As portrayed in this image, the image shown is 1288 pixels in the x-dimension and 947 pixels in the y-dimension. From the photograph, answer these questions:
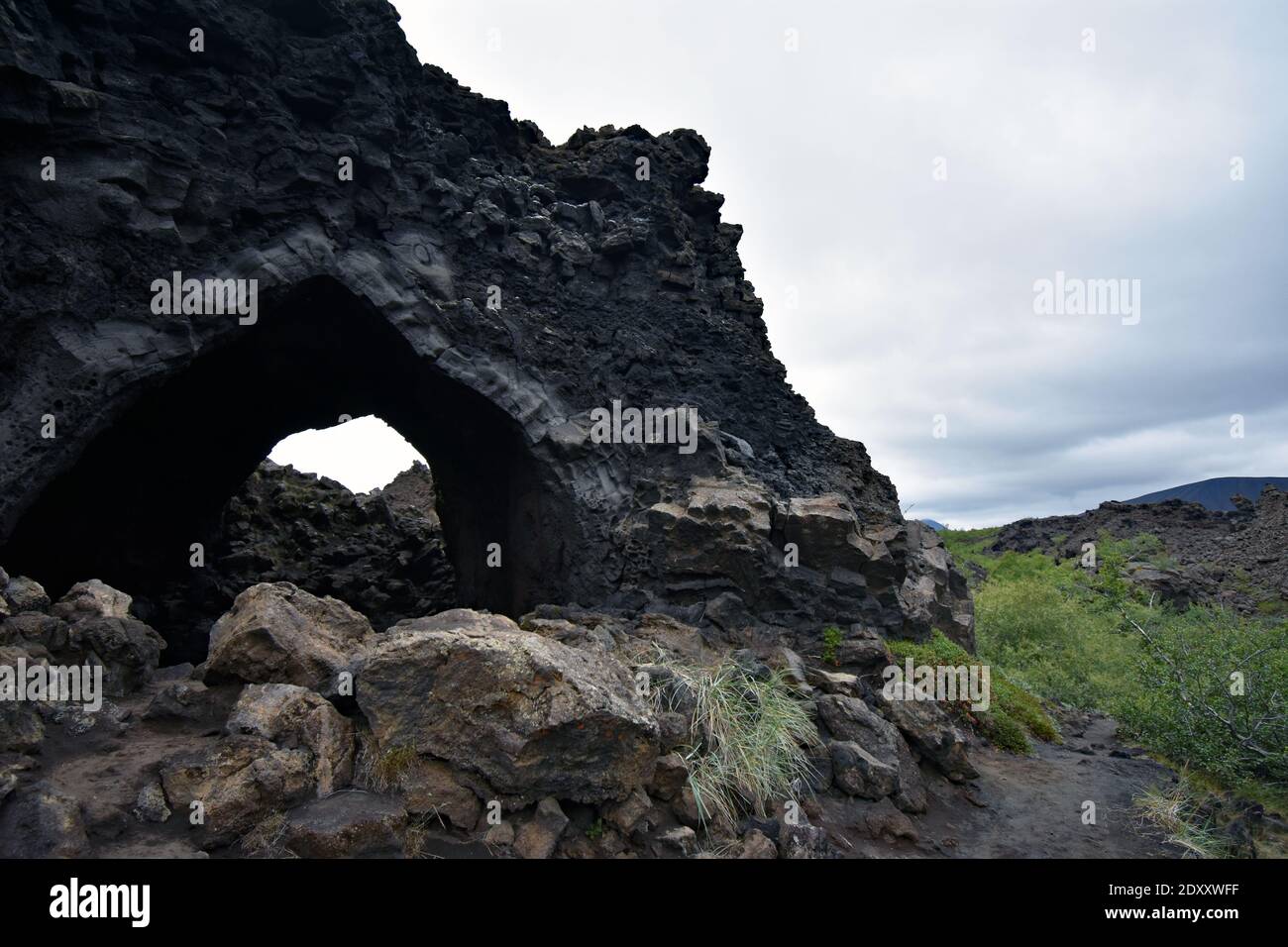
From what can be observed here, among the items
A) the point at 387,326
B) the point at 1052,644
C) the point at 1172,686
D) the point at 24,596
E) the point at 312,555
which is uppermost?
the point at 387,326

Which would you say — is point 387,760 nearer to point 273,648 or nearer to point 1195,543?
point 273,648

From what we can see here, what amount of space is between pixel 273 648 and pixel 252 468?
8578 mm

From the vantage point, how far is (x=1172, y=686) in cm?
962

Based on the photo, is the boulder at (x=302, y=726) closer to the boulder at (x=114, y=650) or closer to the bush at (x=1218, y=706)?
the boulder at (x=114, y=650)

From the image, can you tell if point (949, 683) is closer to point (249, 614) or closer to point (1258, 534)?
point (249, 614)

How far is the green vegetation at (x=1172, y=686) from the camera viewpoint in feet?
26.6

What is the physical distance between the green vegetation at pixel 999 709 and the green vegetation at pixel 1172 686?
0.15 ft

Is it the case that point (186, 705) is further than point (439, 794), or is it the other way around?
point (186, 705)

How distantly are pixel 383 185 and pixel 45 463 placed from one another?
5542 mm

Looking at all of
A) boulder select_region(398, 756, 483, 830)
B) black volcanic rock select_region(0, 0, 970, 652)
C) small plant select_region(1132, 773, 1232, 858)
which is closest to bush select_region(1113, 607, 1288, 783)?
small plant select_region(1132, 773, 1232, 858)

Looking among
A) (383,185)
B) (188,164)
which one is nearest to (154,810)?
(188,164)

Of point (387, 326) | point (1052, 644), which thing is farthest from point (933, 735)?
point (1052, 644)

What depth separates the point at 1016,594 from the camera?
741 inches

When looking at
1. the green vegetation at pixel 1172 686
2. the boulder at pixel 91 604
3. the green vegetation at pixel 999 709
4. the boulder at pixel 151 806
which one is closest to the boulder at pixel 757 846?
the boulder at pixel 151 806
